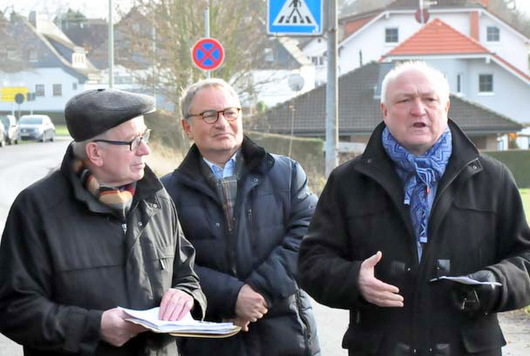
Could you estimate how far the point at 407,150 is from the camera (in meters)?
4.18

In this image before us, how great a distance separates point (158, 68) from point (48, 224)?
30.1 m

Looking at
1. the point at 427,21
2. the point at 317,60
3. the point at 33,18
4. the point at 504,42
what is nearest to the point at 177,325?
the point at 427,21

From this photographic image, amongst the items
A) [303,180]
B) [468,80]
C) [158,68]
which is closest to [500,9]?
[468,80]

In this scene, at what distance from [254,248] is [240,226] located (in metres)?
0.13

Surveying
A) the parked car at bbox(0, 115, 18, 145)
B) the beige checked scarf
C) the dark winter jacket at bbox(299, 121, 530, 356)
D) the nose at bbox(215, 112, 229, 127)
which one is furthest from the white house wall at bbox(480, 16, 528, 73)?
the beige checked scarf

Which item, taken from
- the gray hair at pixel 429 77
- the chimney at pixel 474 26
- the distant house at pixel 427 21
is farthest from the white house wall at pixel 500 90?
the gray hair at pixel 429 77

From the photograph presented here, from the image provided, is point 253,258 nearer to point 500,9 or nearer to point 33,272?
point 33,272

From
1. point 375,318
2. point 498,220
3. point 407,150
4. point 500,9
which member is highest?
point 500,9

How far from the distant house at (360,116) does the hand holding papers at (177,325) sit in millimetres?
48791

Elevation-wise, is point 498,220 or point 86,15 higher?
point 86,15

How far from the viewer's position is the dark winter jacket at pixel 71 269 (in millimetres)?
3858

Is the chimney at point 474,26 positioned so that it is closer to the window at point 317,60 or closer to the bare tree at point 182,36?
the window at point 317,60

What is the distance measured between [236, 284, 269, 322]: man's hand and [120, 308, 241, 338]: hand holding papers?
0.72 meters

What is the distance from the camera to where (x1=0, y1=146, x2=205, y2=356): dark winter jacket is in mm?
3858
